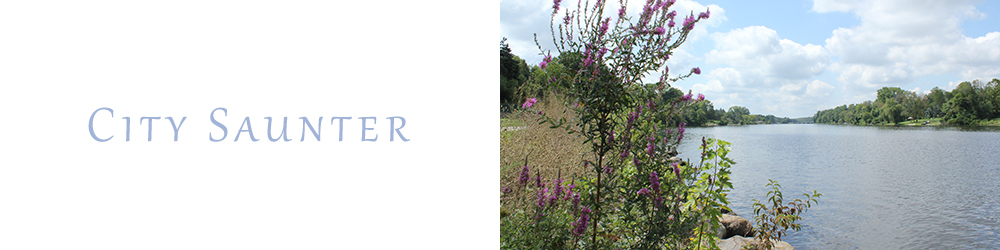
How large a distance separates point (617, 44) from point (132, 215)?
207 cm

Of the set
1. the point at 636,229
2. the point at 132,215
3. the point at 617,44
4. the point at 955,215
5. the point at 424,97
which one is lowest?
the point at 955,215

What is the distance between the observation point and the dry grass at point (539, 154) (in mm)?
4094

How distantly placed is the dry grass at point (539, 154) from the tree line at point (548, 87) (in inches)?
18.9

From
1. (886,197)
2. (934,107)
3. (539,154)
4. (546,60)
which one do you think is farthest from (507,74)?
(934,107)

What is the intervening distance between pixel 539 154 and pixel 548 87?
0.67 metres

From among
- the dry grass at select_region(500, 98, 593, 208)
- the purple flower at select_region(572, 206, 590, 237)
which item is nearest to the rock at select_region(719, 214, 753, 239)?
the dry grass at select_region(500, 98, 593, 208)

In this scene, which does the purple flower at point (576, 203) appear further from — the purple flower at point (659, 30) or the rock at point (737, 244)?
the rock at point (737, 244)

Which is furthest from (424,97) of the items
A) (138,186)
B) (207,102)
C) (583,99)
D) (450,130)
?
(138,186)

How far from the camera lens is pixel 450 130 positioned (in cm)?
199

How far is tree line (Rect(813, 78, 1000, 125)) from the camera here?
39719 mm

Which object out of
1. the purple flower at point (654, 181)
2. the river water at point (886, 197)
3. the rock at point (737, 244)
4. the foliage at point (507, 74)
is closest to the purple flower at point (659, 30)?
the purple flower at point (654, 181)

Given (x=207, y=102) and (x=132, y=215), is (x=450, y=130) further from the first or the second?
(x=132, y=215)

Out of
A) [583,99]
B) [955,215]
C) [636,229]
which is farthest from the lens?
[955,215]

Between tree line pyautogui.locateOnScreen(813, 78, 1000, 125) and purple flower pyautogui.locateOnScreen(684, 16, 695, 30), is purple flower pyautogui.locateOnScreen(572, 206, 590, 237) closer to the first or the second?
purple flower pyautogui.locateOnScreen(684, 16, 695, 30)
